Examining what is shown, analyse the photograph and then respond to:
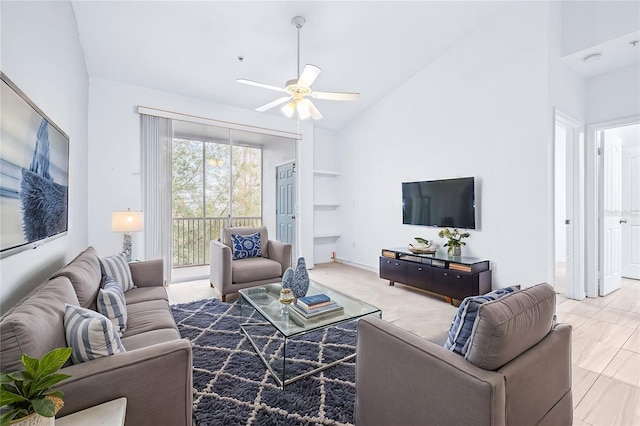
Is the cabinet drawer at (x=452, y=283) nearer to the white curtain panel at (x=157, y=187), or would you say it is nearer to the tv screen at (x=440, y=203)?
the tv screen at (x=440, y=203)

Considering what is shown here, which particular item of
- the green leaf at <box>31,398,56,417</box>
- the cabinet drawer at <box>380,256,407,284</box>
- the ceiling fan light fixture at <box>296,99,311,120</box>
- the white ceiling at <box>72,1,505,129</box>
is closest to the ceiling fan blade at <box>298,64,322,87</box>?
the ceiling fan light fixture at <box>296,99,311,120</box>

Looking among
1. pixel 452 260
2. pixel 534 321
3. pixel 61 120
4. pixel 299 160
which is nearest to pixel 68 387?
pixel 534 321

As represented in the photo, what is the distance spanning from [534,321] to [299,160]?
14.9 ft

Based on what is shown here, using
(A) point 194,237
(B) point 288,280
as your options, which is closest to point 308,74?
(B) point 288,280

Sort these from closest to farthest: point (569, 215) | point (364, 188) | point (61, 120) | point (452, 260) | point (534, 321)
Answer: point (534, 321)
point (61, 120)
point (452, 260)
point (569, 215)
point (364, 188)

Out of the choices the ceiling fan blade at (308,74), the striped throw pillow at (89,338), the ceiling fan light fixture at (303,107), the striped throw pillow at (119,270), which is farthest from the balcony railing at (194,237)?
the striped throw pillow at (89,338)

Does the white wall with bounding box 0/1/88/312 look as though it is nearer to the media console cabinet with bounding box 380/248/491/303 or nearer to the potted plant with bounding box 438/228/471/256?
the media console cabinet with bounding box 380/248/491/303

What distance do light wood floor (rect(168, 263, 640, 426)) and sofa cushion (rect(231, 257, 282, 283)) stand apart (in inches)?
13.9

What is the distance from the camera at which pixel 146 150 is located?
157 inches

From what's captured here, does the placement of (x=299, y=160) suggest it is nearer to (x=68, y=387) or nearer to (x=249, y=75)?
(x=249, y=75)

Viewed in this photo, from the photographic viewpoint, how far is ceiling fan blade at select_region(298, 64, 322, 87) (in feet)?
7.72

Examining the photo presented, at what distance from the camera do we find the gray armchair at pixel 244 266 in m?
3.23

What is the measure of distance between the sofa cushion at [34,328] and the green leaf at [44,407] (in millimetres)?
227

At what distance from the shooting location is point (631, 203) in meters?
4.17
